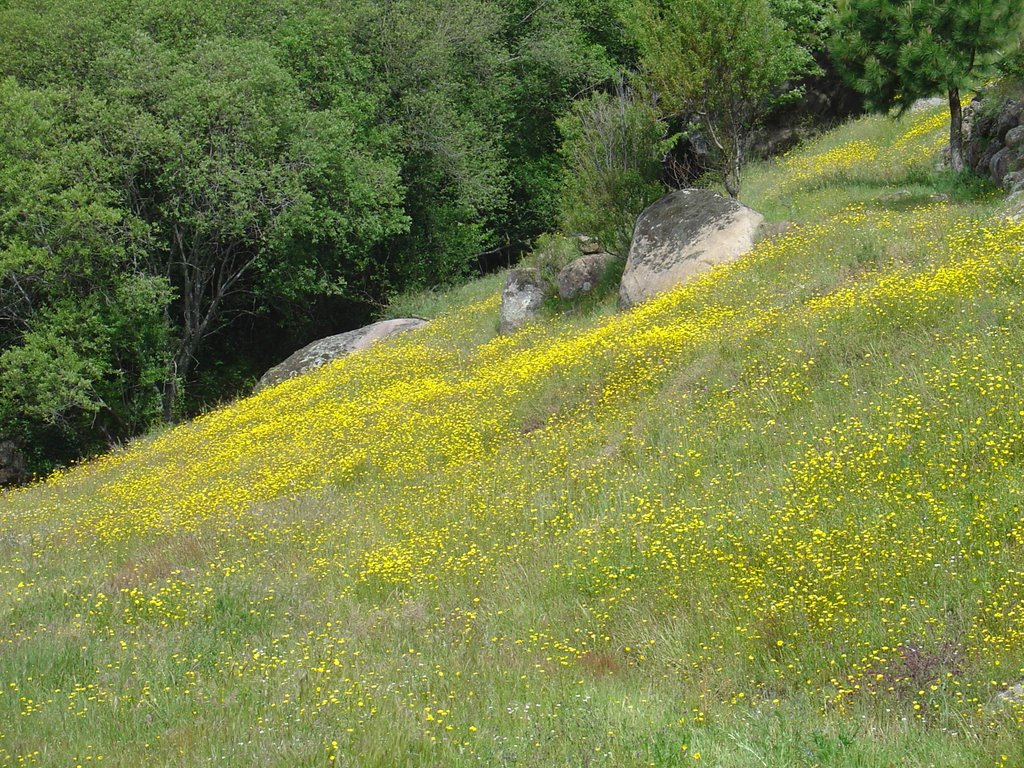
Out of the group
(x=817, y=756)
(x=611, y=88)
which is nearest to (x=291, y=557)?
(x=817, y=756)

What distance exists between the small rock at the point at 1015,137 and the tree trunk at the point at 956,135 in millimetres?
1177

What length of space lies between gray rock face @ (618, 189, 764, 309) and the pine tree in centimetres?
342

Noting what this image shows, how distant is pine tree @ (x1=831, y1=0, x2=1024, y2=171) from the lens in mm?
15672

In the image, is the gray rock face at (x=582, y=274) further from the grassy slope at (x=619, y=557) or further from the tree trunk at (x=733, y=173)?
the grassy slope at (x=619, y=557)

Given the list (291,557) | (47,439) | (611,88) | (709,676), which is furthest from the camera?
(611,88)

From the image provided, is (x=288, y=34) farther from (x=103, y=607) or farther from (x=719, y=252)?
(x=103, y=607)

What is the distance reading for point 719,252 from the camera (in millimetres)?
16141

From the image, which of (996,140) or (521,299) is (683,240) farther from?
(996,140)

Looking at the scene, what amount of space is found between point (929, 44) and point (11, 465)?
77.2 feet

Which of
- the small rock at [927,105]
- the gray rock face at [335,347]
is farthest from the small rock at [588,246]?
the small rock at [927,105]

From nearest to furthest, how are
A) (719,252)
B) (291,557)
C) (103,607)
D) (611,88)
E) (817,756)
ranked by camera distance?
(817,756) → (103,607) → (291,557) → (719,252) → (611,88)

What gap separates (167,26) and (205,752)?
85.8 ft

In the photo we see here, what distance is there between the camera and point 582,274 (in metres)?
19.3

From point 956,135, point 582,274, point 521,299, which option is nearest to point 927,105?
point 956,135
